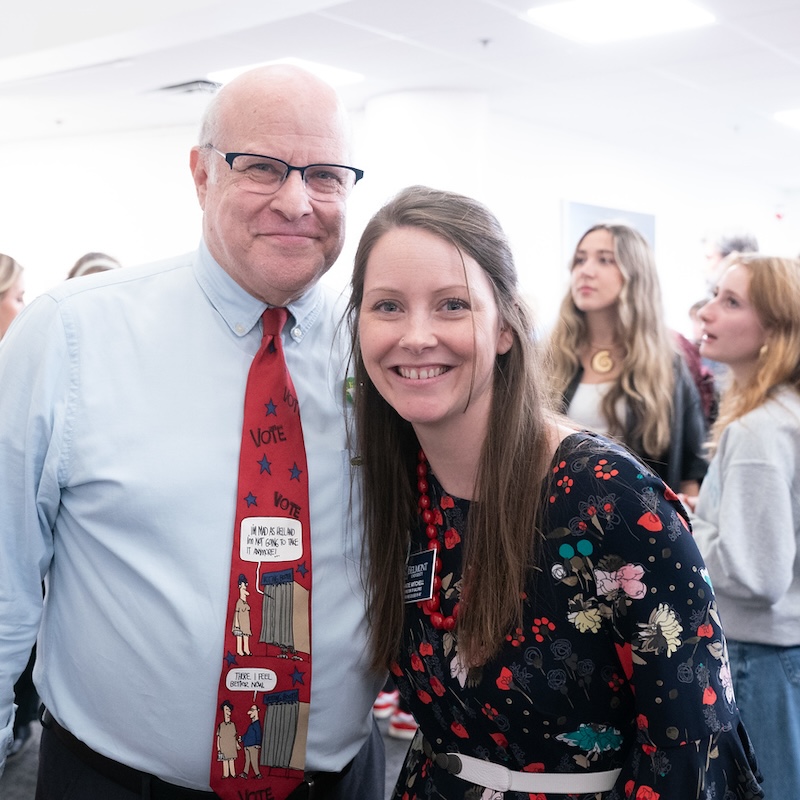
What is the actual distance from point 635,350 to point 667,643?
2.13 meters

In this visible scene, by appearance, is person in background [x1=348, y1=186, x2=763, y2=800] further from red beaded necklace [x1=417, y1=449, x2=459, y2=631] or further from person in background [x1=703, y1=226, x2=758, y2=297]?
person in background [x1=703, y1=226, x2=758, y2=297]

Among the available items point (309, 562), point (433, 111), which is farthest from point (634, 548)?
point (433, 111)

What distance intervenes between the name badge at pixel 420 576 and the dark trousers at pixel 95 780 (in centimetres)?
35

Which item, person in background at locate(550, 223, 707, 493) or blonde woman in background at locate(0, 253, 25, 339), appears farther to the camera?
Answer: blonde woman in background at locate(0, 253, 25, 339)

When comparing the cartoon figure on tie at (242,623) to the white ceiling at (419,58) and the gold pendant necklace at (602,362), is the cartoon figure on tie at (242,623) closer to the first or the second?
the gold pendant necklace at (602,362)

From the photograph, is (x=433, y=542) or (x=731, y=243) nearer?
(x=433, y=542)

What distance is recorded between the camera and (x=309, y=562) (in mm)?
1411

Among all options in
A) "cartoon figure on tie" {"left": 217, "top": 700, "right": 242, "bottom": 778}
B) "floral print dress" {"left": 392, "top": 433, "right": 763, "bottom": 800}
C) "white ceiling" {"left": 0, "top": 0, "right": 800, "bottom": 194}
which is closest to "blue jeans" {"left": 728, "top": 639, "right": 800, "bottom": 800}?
"floral print dress" {"left": 392, "top": 433, "right": 763, "bottom": 800}

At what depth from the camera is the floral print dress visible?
1.19 meters

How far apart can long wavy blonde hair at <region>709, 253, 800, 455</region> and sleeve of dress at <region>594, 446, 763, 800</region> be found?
1.10 m

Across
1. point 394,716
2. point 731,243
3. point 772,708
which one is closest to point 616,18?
point 731,243

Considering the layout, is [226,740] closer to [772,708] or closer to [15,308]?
[772,708]

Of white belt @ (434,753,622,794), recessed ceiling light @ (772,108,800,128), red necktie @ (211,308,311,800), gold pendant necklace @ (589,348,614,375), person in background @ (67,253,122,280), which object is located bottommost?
white belt @ (434,753,622,794)

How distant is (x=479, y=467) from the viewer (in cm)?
134
